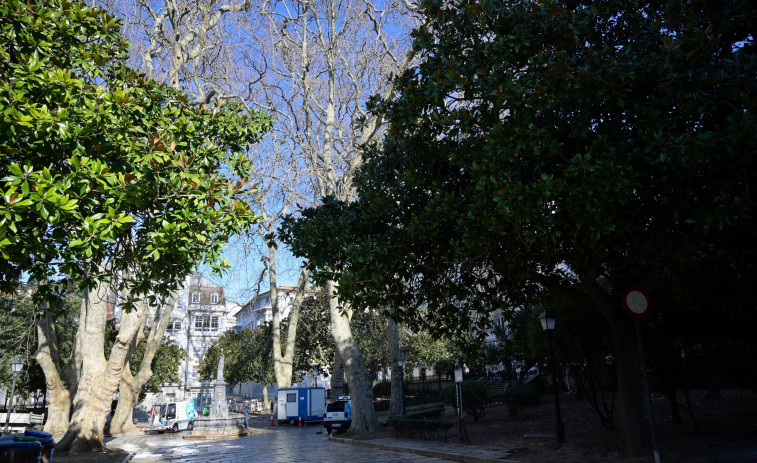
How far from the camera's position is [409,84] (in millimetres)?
9508

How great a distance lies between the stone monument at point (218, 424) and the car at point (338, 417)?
443 cm

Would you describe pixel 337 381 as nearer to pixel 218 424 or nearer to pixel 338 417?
pixel 338 417

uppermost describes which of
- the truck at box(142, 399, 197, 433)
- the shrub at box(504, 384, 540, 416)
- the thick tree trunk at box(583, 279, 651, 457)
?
the thick tree trunk at box(583, 279, 651, 457)

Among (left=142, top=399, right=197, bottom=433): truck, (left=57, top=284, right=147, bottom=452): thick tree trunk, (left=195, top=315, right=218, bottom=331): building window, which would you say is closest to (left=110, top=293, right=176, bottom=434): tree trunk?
(left=142, top=399, right=197, bottom=433): truck

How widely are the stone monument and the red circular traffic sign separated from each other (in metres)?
23.6

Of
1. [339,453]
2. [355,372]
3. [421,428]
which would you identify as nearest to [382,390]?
[355,372]

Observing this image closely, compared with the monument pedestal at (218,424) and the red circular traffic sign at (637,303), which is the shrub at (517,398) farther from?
the red circular traffic sign at (637,303)

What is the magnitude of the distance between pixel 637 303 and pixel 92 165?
784cm

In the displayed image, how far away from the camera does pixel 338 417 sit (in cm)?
2695

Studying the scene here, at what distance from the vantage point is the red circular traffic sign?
317 inches

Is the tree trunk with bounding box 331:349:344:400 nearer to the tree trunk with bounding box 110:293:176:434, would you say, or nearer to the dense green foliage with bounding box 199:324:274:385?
the dense green foliage with bounding box 199:324:274:385

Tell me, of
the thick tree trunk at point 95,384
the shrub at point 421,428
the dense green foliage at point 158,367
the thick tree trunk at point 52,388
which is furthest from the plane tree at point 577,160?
the dense green foliage at point 158,367

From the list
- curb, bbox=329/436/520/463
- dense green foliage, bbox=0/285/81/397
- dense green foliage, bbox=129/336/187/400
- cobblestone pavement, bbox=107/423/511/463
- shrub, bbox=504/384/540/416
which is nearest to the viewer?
curb, bbox=329/436/520/463

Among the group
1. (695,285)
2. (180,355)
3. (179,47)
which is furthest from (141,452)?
(180,355)
